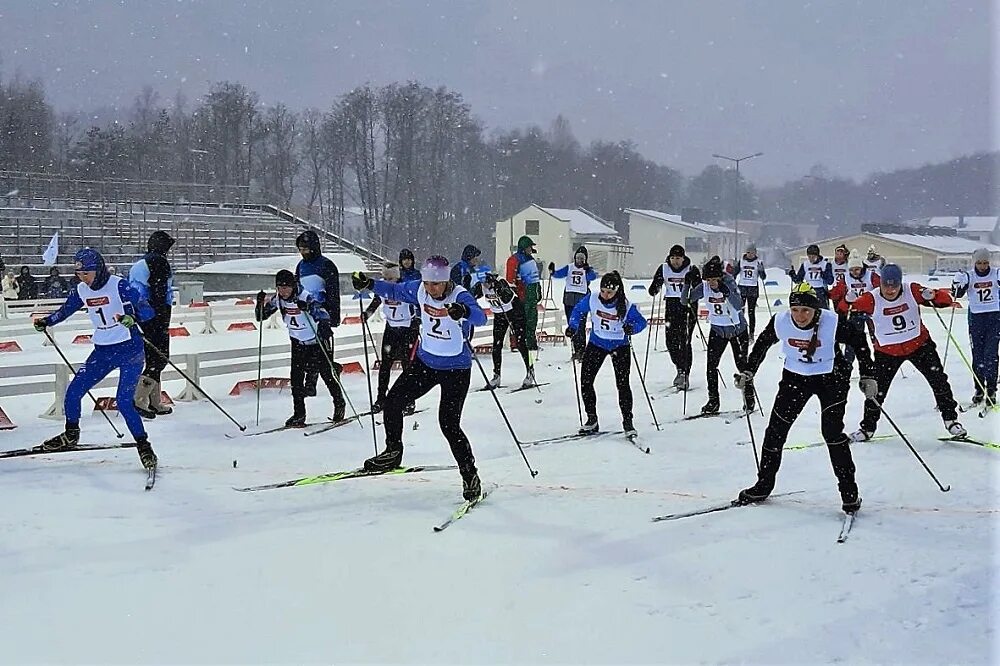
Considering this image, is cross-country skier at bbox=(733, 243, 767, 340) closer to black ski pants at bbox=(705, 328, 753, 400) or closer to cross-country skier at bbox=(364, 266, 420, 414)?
black ski pants at bbox=(705, 328, 753, 400)

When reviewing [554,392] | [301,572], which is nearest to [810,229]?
[554,392]

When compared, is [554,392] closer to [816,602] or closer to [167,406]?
[167,406]

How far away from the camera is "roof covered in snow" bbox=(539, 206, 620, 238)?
Answer: 2286 inches

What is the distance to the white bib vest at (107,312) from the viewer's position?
Answer: 7613 millimetres

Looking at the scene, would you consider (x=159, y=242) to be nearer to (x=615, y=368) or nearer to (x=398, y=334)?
(x=398, y=334)

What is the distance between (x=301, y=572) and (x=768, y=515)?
10.2ft

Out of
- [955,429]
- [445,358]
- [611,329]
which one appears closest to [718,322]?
[611,329]

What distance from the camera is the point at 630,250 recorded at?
2485 inches

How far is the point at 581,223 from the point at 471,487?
5455cm

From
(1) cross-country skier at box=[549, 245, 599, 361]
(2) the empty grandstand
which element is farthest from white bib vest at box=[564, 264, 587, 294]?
(2) the empty grandstand

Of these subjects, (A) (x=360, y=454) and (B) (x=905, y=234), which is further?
(B) (x=905, y=234)

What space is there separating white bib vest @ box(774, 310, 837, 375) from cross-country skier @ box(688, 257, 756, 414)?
4061mm

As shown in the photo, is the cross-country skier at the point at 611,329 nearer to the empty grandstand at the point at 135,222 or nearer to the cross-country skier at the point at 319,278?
the cross-country skier at the point at 319,278

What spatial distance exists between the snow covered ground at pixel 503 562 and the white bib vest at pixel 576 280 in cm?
589
